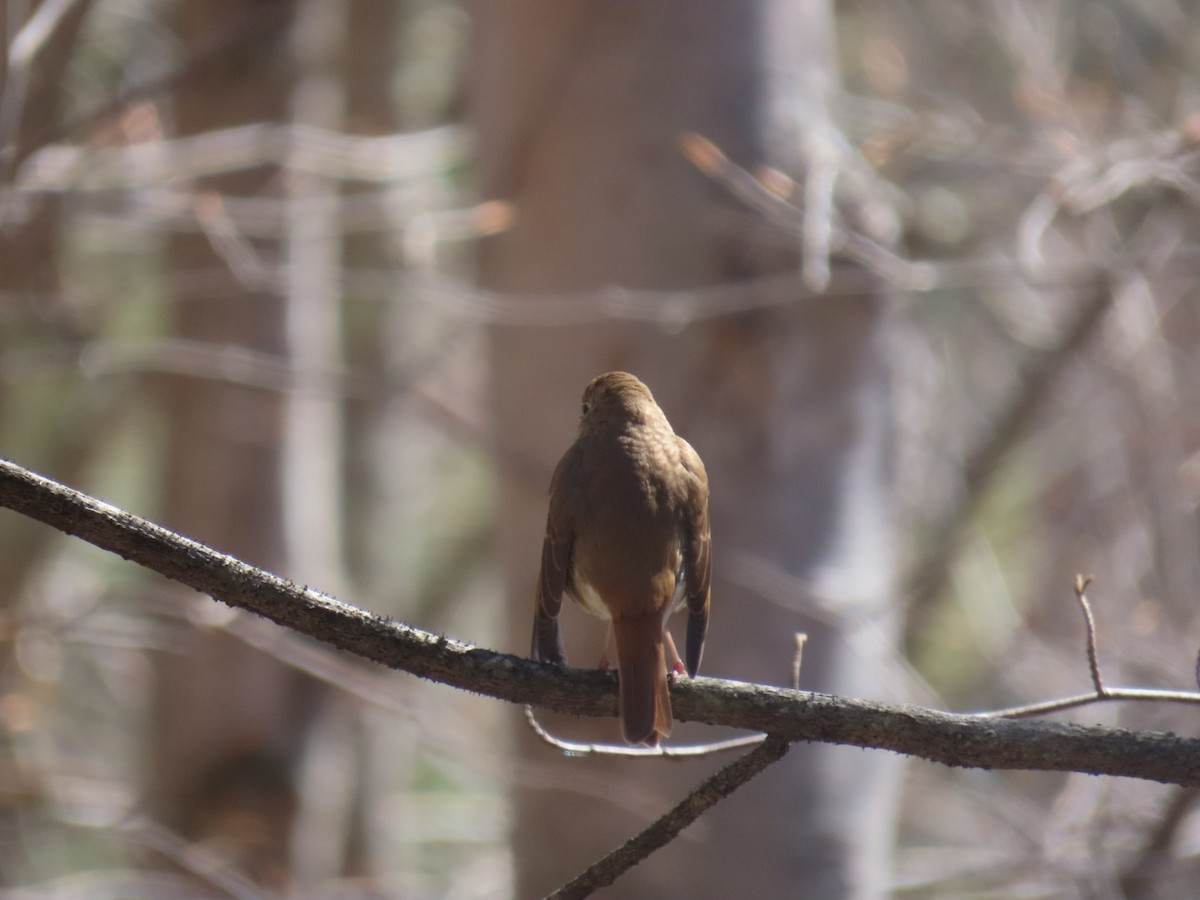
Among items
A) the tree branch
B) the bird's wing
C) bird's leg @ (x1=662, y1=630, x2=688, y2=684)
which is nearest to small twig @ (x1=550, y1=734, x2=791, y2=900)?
the tree branch

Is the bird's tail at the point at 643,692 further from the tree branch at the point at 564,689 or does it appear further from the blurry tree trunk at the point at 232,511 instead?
the blurry tree trunk at the point at 232,511

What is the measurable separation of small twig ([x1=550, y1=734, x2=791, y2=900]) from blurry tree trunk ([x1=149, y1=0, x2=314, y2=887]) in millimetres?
4058

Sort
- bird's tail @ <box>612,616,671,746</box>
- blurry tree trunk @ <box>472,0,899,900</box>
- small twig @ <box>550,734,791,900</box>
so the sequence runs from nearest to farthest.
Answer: small twig @ <box>550,734,791,900</box> < bird's tail @ <box>612,616,671,746</box> < blurry tree trunk @ <box>472,0,899,900</box>

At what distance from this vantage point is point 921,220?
6414mm

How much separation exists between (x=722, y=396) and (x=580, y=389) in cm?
47

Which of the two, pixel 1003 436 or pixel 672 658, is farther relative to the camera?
pixel 1003 436

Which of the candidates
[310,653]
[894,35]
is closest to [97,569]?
[310,653]

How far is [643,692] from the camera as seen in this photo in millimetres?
1933

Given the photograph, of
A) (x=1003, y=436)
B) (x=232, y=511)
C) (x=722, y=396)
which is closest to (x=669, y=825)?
(x=722, y=396)

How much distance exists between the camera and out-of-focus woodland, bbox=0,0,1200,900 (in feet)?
12.3

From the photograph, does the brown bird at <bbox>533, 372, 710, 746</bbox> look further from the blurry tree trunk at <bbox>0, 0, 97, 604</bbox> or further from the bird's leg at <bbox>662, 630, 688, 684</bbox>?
the blurry tree trunk at <bbox>0, 0, 97, 604</bbox>

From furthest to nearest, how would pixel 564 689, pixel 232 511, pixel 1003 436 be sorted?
pixel 1003 436 → pixel 232 511 → pixel 564 689

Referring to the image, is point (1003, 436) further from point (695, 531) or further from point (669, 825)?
point (669, 825)

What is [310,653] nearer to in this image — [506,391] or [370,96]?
[506,391]
